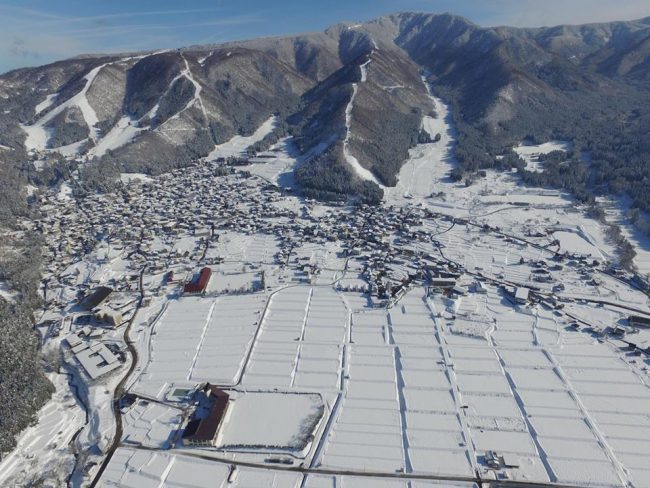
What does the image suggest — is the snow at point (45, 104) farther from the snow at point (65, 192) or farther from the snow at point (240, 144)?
the snow at point (240, 144)

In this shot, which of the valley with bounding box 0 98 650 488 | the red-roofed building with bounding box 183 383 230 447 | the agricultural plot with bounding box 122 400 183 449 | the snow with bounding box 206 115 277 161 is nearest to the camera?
the valley with bounding box 0 98 650 488

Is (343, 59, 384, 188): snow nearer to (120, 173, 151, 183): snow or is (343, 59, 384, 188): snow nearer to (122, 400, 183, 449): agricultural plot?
(120, 173, 151, 183): snow

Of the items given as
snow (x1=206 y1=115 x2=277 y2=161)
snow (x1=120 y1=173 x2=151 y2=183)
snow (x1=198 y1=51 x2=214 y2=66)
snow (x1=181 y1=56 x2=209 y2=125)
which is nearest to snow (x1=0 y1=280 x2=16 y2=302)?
snow (x1=120 y1=173 x2=151 y2=183)

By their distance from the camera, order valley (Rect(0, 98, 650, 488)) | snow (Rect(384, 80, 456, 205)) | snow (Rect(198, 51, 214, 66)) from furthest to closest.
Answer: snow (Rect(198, 51, 214, 66)) < snow (Rect(384, 80, 456, 205)) < valley (Rect(0, 98, 650, 488))

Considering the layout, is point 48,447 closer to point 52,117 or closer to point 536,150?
point 536,150

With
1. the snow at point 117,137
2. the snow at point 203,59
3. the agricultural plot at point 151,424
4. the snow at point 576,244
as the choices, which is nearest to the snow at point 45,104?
the snow at point 117,137

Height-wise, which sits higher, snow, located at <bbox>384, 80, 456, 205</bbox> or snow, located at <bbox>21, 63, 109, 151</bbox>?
snow, located at <bbox>21, 63, 109, 151</bbox>

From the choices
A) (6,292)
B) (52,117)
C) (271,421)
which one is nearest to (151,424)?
(271,421)
